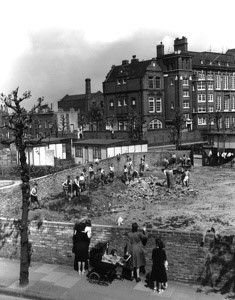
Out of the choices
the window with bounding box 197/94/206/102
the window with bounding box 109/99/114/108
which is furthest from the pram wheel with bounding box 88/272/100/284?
the window with bounding box 197/94/206/102

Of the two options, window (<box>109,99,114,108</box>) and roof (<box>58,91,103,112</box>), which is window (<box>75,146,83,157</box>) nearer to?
window (<box>109,99,114,108</box>)

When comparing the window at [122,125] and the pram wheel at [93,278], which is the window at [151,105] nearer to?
the window at [122,125]

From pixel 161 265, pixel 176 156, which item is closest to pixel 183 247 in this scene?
pixel 161 265

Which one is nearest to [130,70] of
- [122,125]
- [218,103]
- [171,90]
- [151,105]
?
[151,105]

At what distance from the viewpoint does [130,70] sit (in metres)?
72.7

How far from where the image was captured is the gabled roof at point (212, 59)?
77.9 metres

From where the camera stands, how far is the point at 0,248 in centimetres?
1457

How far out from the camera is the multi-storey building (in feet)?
229

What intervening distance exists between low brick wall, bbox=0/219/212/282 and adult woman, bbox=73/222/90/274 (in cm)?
49

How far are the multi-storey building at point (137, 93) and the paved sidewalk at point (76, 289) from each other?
55.5 m

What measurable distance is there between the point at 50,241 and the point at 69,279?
5.82 ft

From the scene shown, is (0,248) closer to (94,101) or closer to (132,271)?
(132,271)

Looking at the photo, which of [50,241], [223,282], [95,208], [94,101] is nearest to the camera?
[223,282]

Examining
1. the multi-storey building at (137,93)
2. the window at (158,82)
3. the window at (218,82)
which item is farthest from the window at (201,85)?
the window at (158,82)
